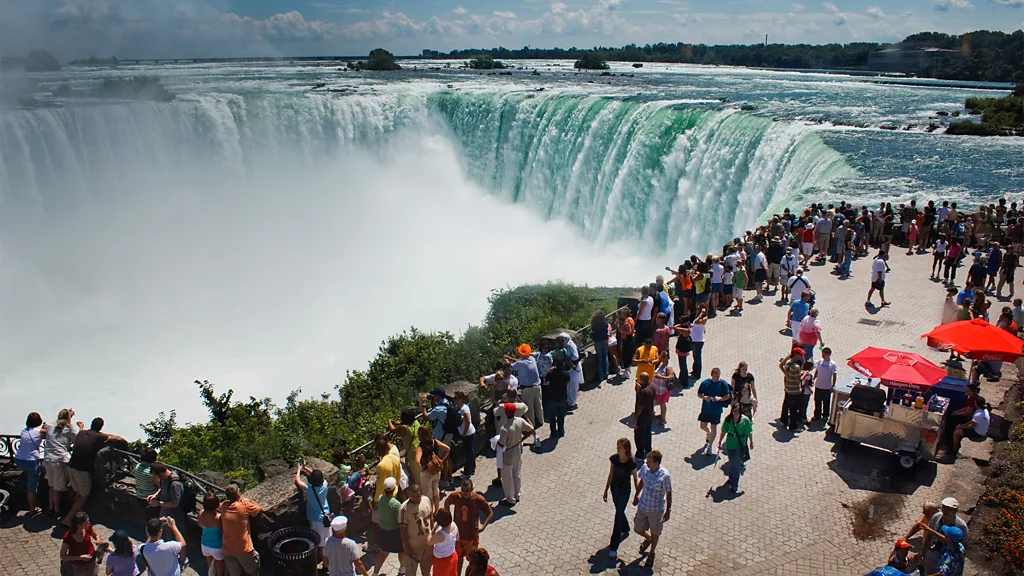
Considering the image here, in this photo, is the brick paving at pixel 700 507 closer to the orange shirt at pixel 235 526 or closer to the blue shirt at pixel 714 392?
the blue shirt at pixel 714 392

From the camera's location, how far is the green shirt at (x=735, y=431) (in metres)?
9.15

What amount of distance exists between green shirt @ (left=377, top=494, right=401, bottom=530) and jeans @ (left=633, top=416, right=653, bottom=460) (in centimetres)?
344

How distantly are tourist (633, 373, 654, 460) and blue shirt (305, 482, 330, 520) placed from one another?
12.5ft

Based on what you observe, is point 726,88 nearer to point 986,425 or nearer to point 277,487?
point 986,425

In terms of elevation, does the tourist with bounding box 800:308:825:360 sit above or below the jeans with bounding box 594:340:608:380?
above

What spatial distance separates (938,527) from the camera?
7.34 meters

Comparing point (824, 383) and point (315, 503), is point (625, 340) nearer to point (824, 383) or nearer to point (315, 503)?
point (824, 383)

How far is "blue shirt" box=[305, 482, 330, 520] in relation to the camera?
7.81 meters

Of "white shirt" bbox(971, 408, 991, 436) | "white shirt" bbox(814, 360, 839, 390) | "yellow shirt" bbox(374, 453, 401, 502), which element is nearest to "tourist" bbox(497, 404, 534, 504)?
"yellow shirt" bbox(374, 453, 401, 502)

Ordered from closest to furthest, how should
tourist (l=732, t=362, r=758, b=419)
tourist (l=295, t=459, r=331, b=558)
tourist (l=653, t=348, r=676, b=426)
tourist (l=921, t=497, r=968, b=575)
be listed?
tourist (l=921, t=497, r=968, b=575)
tourist (l=295, t=459, r=331, b=558)
tourist (l=732, t=362, r=758, b=419)
tourist (l=653, t=348, r=676, b=426)

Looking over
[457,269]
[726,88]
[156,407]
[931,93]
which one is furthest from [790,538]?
[931,93]

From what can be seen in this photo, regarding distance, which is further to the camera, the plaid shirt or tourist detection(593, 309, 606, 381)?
tourist detection(593, 309, 606, 381)

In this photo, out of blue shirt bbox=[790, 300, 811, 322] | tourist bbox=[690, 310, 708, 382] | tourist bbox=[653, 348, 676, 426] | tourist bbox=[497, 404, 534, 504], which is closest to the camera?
tourist bbox=[497, 404, 534, 504]

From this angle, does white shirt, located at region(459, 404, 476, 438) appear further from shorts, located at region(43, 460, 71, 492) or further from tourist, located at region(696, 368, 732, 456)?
shorts, located at region(43, 460, 71, 492)
